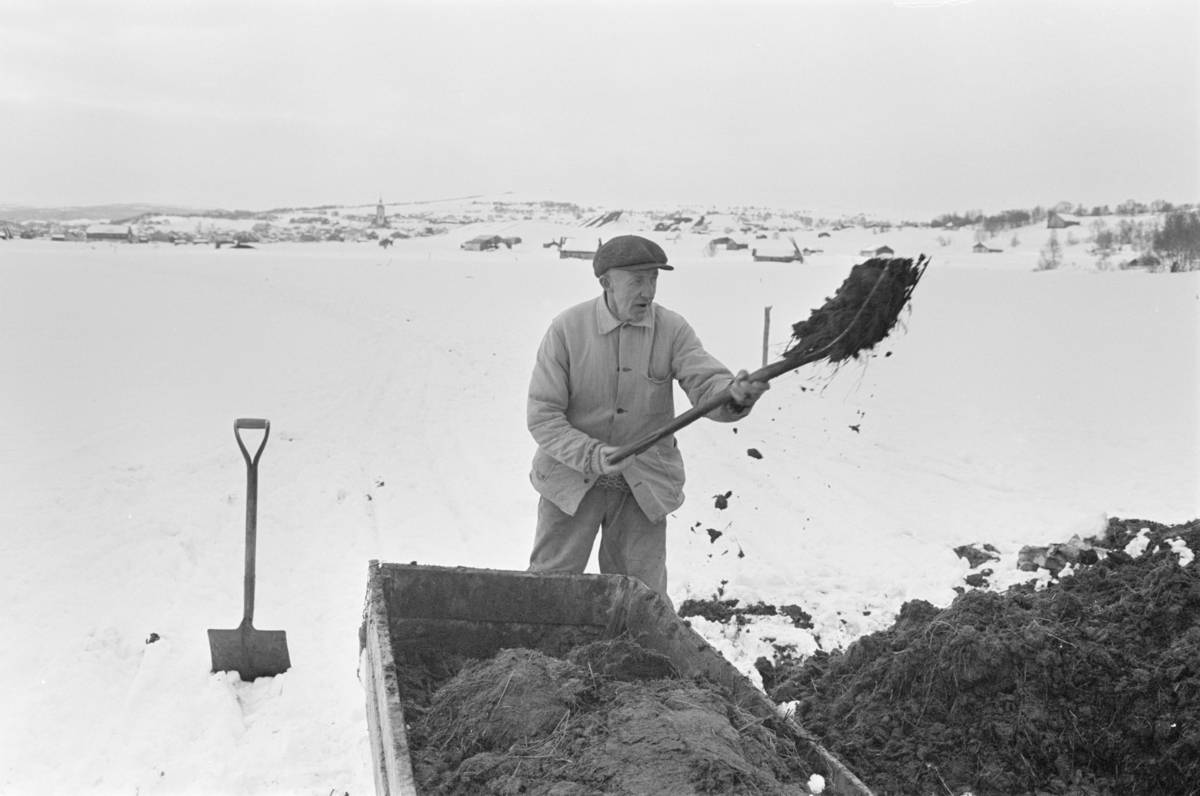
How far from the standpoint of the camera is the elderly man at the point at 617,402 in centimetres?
416

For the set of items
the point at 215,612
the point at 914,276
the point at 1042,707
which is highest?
the point at 914,276

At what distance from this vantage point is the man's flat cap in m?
4.08

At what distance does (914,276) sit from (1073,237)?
1832 inches

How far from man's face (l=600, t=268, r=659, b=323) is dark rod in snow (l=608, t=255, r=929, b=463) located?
75cm

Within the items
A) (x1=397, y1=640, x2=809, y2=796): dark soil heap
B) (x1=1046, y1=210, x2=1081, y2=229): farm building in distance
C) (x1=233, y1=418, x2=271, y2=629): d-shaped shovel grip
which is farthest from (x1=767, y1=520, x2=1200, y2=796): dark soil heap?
(x1=1046, y1=210, x2=1081, y2=229): farm building in distance

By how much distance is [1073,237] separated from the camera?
44594mm

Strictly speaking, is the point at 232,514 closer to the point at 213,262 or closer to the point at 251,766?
the point at 251,766

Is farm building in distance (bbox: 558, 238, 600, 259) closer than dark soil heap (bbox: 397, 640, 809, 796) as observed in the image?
No

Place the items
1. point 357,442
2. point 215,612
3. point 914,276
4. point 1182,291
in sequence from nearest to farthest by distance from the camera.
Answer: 1. point 914,276
2. point 215,612
3. point 357,442
4. point 1182,291

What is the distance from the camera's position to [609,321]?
4.25 metres

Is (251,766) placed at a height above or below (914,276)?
below

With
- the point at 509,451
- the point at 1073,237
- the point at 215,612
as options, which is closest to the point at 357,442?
the point at 509,451

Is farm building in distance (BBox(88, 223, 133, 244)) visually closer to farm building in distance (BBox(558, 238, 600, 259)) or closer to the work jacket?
farm building in distance (BBox(558, 238, 600, 259))

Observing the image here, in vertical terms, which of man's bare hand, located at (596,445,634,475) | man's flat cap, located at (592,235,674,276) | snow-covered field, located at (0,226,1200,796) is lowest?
snow-covered field, located at (0,226,1200,796)
